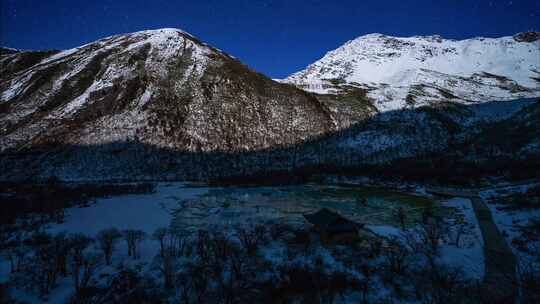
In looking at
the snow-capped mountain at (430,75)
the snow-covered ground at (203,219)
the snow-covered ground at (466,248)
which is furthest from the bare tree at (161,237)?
the snow-capped mountain at (430,75)

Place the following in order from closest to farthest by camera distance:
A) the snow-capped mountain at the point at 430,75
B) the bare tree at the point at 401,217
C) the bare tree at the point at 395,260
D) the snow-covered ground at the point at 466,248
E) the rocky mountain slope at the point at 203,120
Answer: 1. the bare tree at the point at 395,260
2. the snow-covered ground at the point at 466,248
3. the bare tree at the point at 401,217
4. the rocky mountain slope at the point at 203,120
5. the snow-capped mountain at the point at 430,75

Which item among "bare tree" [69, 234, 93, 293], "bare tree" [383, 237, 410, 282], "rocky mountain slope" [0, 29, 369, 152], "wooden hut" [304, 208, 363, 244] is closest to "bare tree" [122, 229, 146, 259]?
"bare tree" [69, 234, 93, 293]

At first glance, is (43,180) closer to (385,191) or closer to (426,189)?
(385,191)

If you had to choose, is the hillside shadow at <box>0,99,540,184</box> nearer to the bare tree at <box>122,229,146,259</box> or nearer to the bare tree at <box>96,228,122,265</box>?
the bare tree at <box>122,229,146,259</box>

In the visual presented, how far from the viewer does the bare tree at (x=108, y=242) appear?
13.9 meters

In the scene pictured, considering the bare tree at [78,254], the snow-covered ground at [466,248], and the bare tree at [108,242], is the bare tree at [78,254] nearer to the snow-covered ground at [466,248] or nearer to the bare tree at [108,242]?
the bare tree at [108,242]

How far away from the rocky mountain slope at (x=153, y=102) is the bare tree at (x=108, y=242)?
172ft

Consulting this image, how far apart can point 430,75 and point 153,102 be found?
133 m

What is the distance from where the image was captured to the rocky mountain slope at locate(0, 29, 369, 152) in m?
69.1

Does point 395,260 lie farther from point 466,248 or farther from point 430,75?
point 430,75

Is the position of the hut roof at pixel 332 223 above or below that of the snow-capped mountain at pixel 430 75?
below

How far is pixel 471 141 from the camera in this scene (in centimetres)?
6981

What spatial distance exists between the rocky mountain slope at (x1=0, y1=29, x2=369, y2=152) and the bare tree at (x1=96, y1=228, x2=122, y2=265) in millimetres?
52275

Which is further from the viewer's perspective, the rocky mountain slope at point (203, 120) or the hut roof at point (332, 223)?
the rocky mountain slope at point (203, 120)
